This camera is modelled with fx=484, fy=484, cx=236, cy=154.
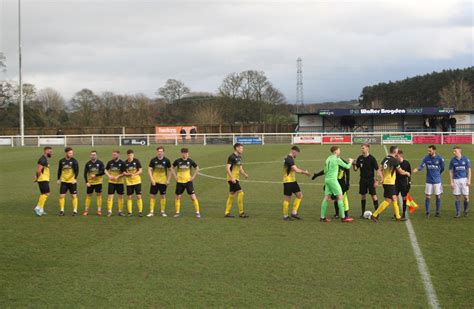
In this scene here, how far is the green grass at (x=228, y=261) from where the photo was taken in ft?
23.2

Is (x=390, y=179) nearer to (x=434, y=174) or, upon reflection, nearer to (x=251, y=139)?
(x=434, y=174)

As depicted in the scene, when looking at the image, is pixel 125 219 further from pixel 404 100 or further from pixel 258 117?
pixel 404 100

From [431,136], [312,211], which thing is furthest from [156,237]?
[431,136]

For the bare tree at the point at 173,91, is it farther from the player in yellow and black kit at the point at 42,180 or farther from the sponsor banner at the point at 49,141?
the player in yellow and black kit at the point at 42,180

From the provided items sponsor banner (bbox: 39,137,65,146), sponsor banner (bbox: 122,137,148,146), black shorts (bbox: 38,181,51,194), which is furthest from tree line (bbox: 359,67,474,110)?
black shorts (bbox: 38,181,51,194)

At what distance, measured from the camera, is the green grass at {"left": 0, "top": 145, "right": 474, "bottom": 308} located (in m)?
7.08

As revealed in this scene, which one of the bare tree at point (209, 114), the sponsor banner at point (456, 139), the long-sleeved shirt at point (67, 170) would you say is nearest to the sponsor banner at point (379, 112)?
the sponsor banner at point (456, 139)

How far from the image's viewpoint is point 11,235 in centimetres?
1136

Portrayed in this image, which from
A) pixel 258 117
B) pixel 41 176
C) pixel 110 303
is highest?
pixel 258 117

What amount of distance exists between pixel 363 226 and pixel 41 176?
9.09 m

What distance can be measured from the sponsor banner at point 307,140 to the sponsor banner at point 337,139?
0.66 metres

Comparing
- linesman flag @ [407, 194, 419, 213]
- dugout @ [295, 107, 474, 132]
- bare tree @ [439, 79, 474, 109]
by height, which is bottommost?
linesman flag @ [407, 194, 419, 213]

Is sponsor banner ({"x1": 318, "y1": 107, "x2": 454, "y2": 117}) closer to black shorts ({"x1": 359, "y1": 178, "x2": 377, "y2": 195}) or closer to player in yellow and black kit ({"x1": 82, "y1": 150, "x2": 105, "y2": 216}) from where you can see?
black shorts ({"x1": 359, "y1": 178, "x2": 377, "y2": 195})

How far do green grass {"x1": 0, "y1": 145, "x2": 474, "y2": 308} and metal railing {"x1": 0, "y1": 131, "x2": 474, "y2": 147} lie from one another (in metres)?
31.8
